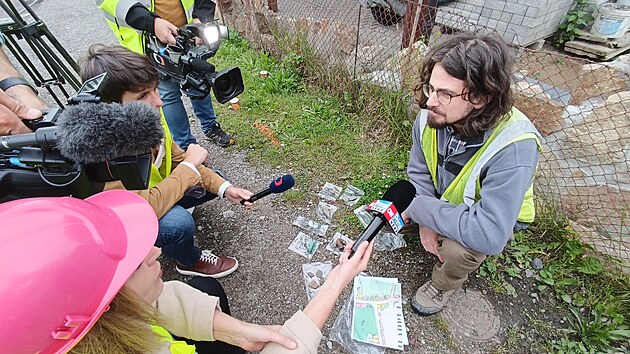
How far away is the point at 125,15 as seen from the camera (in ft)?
7.99

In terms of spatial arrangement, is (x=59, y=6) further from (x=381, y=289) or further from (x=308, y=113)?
(x=381, y=289)

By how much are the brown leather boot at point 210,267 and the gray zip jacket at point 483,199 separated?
129 centimetres

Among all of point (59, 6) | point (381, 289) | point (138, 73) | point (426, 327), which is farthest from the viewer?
point (59, 6)

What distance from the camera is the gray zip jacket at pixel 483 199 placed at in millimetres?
1663

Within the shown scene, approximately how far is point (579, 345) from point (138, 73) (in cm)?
300

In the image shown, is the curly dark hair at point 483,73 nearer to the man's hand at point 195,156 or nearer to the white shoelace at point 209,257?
the man's hand at point 195,156

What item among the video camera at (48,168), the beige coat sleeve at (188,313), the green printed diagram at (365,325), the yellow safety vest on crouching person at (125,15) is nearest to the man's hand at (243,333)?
the beige coat sleeve at (188,313)

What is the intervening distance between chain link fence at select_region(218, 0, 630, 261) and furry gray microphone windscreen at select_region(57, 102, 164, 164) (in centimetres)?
179

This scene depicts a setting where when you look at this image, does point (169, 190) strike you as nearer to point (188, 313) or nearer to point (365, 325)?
point (188, 313)

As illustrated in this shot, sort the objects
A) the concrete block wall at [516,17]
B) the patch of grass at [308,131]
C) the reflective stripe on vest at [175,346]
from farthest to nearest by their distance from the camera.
Answer: the concrete block wall at [516,17] → the patch of grass at [308,131] → the reflective stripe on vest at [175,346]

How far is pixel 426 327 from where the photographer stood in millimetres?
2195

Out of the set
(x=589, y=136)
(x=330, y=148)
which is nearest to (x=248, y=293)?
(x=330, y=148)

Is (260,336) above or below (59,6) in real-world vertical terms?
above

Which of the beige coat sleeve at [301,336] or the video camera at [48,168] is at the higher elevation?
the video camera at [48,168]
